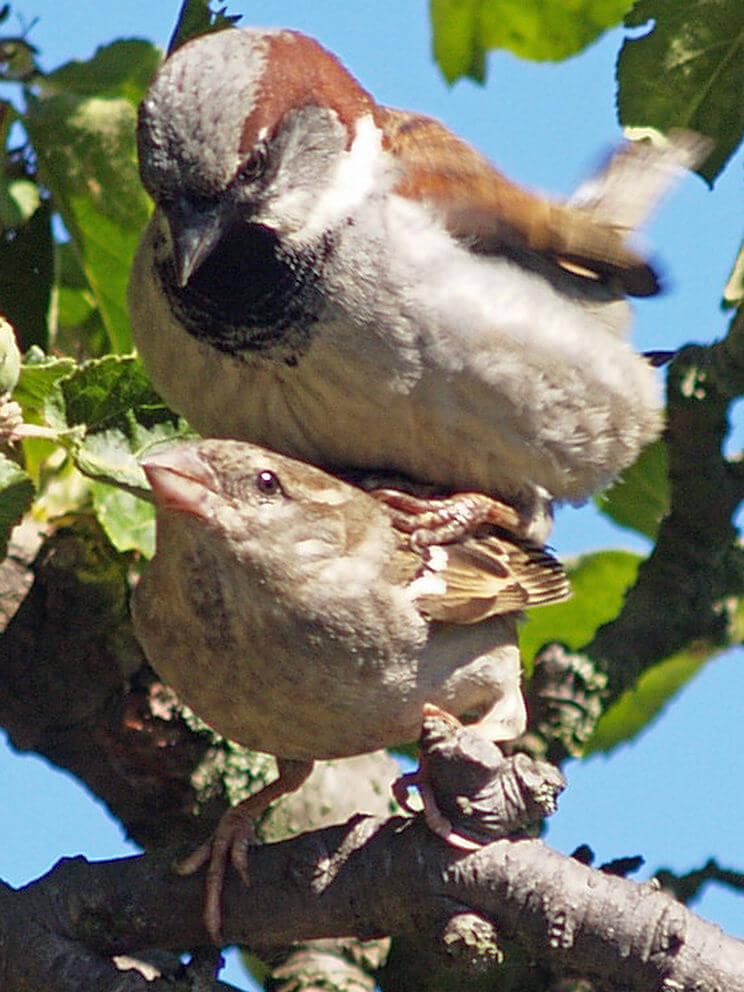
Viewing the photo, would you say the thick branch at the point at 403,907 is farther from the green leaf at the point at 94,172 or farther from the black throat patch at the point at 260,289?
the green leaf at the point at 94,172

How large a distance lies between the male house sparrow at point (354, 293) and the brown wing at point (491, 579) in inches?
5.1

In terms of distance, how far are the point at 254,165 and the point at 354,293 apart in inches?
12.8

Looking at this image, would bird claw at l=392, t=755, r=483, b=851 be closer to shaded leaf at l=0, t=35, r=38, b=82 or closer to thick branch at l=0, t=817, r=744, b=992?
thick branch at l=0, t=817, r=744, b=992

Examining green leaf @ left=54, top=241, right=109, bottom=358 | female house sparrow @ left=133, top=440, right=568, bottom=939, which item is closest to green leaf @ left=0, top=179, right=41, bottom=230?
green leaf @ left=54, top=241, right=109, bottom=358

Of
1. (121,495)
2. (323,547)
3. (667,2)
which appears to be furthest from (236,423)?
(667,2)

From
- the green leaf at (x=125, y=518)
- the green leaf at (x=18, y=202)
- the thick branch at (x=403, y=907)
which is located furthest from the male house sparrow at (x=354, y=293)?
the thick branch at (x=403, y=907)

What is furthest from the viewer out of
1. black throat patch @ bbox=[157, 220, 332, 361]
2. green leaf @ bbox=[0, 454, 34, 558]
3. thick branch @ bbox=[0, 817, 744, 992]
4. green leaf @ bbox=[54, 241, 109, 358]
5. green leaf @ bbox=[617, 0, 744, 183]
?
green leaf @ bbox=[54, 241, 109, 358]

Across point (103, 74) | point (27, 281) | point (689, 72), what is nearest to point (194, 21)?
point (103, 74)

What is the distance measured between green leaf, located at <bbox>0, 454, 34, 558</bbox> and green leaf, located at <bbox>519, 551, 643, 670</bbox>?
160 centimetres

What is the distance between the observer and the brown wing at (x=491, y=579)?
346cm

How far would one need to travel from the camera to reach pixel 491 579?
3639 millimetres

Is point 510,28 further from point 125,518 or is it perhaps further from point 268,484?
point 268,484

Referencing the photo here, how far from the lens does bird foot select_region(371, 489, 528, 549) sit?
362cm

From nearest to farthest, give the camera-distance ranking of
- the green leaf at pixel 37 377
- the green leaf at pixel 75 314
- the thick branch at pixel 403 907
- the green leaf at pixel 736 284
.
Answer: the thick branch at pixel 403 907
the green leaf at pixel 37 377
the green leaf at pixel 736 284
the green leaf at pixel 75 314
